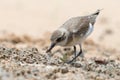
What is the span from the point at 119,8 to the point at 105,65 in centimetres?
929

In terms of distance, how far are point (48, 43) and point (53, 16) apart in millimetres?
3641

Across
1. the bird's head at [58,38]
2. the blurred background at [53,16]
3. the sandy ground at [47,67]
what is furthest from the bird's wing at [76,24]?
the blurred background at [53,16]

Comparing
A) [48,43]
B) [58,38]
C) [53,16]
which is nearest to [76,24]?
[58,38]

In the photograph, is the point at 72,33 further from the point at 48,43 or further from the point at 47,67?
the point at 48,43

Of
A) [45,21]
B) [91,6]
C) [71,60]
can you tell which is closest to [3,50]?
[71,60]

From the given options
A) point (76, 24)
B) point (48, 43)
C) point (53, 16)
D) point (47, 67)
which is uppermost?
point (53, 16)

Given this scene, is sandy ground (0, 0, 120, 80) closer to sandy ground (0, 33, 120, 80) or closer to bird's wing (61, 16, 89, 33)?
sandy ground (0, 33, 120, 80)

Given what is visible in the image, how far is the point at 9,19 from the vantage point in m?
17.0

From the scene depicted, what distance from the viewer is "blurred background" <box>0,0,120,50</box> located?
52.6 feet

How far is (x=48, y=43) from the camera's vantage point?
45.2 feet

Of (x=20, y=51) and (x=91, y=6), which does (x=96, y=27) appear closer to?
(x=91, y=6)

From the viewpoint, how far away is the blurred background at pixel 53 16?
52.6ft

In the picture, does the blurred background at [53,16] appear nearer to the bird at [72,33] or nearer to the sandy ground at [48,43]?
the sandy ground at [48,43]

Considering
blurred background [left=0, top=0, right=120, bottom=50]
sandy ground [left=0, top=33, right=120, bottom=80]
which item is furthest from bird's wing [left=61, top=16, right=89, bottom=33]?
blurred background [left=0, top=0, right=120, bottom=50]
